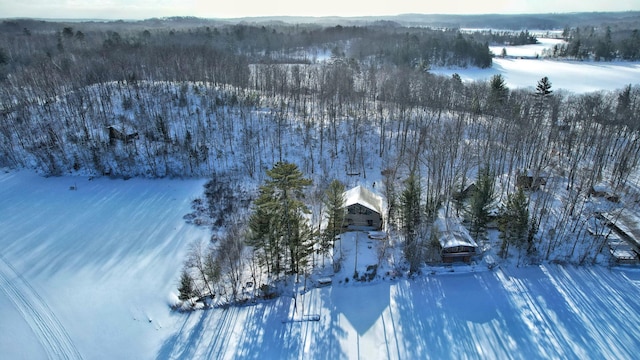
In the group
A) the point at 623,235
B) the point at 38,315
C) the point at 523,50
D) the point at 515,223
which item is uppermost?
the point at 523,50

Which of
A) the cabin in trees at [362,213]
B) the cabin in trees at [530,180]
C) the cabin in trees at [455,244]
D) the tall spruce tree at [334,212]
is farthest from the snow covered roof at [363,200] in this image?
the cabin in trees at [530,180]

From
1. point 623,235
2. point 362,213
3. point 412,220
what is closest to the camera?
point 623,235

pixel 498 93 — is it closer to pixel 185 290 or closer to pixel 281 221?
pixel 281 221

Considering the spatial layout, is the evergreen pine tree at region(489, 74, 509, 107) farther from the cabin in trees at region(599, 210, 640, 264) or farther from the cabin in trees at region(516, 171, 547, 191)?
the cabin in trees at region(599, 210, 640, 264)

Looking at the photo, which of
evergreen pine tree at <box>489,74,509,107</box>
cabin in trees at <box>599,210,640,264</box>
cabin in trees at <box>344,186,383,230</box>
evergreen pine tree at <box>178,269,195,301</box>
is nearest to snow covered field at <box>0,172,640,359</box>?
evergreen pine tree at <box>178,269,195,301</box>

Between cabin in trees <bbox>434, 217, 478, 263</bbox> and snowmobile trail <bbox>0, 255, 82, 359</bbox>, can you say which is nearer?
snowmobile trail <bbox>0, 255, 82, 359</bbox>

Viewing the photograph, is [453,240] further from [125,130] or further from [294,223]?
[125,130]

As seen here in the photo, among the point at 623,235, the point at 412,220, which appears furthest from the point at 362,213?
the point at 623,235
